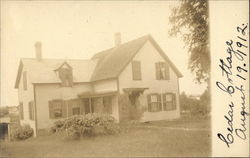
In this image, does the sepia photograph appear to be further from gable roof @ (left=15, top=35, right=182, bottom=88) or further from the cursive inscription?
the cursive inscription

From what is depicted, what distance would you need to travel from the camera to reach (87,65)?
34.1ft

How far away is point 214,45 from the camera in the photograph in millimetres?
5734

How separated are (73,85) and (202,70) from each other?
518 cm

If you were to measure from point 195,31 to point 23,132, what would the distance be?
7917mm

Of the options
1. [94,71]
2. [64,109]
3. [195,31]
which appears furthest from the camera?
[94,71]

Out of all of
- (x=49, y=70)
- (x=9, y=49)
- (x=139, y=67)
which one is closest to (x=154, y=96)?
(x=139, y=67)

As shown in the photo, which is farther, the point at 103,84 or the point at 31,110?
the point at 31,110

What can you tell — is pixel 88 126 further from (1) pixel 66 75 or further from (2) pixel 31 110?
(2) pixel 31 110

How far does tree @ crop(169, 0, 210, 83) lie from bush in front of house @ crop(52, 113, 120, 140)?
11.2 ft

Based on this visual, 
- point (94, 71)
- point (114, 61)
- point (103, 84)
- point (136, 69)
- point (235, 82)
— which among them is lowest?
point (235, 82)

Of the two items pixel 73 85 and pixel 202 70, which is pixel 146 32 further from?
pixel 73 85

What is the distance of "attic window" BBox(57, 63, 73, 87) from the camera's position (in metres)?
9.58

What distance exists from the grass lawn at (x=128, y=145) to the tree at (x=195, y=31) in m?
1.51

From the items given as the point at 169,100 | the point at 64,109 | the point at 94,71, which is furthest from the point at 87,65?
the point at 169,100
